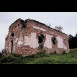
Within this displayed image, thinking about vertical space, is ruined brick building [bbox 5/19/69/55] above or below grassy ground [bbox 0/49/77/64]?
above

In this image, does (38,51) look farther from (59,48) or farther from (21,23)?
(59,48)

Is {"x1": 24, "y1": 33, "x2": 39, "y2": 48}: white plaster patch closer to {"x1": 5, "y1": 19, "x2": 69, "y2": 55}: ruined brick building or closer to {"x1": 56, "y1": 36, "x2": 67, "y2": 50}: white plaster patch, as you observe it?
{"x1": 5, "y1": 19, "x2": 69, "y2": 55}: ruined brick building

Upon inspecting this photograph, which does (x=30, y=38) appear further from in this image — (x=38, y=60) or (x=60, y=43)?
(x=60, y=43)

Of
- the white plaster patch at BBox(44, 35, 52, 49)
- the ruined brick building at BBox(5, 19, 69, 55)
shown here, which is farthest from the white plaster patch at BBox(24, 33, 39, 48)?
the white plaster patch at BBox(44, 35, 52, 49)

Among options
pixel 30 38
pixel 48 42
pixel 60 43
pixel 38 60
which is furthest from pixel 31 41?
pixel 60 43

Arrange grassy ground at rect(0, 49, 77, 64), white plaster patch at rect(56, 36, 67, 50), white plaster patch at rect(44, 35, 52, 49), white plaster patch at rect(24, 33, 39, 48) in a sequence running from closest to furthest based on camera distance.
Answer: grassy ground at rect(0, 49, 77, 64)
white plaster patch at rect(24, 33, 39, 48)
white plaster patch at rect(44, 35, 52, 49)
white plaster patch at rect(56, 36, 67, 50)

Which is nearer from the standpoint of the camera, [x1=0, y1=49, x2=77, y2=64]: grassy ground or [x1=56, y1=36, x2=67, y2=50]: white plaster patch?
[x1=0, y1=49, x2=77, y2=64]: grassy ground

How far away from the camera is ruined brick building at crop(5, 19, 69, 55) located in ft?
43.4

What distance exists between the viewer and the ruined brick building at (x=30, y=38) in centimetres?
1324

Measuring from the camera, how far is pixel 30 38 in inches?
529

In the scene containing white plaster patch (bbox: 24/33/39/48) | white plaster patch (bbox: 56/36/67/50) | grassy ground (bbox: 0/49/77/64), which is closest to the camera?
grassy ground (bbox: 0/49/77/64)
